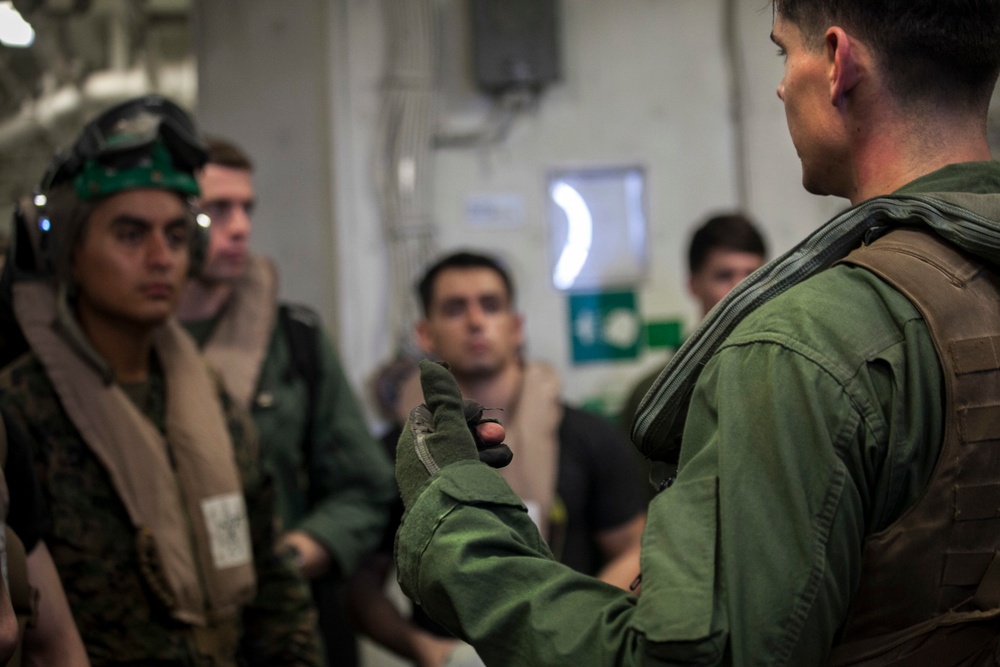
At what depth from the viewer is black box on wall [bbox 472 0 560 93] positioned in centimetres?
350

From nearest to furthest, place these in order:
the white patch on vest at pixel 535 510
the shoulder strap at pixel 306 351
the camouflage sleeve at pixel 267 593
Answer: the camouflage sleeve at pixel 267 593
the white patch on vest at pixel 535 510
the shoulder strap at pixel 306 351

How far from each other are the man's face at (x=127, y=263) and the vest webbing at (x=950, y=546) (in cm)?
148

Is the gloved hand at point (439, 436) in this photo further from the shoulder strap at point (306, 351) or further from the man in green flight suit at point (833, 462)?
the shoulder strap at point (306, 351)

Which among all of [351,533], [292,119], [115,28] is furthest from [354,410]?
[115,28]

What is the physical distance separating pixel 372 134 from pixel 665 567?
2802mm

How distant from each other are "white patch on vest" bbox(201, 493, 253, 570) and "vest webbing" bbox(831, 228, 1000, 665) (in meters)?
1.24

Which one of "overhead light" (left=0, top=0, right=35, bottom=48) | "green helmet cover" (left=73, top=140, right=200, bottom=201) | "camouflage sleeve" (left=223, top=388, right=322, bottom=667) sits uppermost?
"overhead light" (left=0, top=0, right=35, bottom=48)

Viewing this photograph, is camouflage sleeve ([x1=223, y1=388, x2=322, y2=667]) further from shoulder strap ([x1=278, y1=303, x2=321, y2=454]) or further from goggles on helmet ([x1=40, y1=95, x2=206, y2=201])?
shoulder strap ([x1=278, y1=303, x2=321, y2=454])

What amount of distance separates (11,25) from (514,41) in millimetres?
1719

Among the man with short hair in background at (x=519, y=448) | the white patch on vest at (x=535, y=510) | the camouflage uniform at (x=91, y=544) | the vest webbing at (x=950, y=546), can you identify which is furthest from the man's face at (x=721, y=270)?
the vest webbing at (x=950, y=546)

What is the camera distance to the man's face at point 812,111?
1107 millimetres

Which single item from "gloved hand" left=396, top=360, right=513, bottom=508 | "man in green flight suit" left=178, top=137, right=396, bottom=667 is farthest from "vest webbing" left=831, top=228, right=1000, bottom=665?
"man in green flight suit" left=178, top=137, right=396, bottom=667

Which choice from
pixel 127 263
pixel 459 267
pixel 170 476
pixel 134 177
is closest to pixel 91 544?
pixel 170 476

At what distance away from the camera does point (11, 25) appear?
2.22 m
